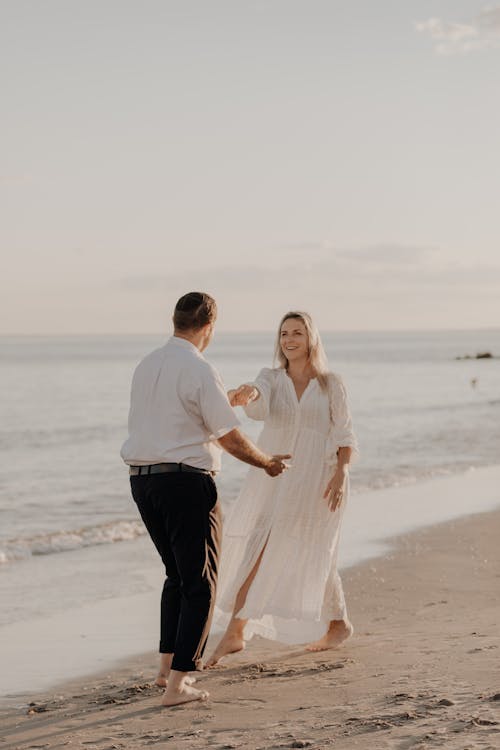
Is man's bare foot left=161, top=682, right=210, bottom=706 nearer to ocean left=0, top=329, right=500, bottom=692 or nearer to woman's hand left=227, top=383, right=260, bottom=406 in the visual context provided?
woman's hand left=227, top=383, right=260, bottom=406

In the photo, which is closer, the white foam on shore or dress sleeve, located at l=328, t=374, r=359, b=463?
dress sleeve, located at l=328, t=374, r=359, b=463

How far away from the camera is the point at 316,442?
571cm

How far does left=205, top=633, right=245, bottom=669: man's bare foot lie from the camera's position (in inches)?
220

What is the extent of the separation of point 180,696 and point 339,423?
1715 mm

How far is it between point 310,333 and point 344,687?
191cm

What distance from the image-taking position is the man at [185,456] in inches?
186

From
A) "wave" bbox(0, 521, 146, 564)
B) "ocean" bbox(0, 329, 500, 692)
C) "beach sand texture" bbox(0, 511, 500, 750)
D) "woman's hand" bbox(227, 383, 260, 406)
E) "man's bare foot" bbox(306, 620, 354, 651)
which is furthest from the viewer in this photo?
"wave" bbox(0, 521, 146, 564)

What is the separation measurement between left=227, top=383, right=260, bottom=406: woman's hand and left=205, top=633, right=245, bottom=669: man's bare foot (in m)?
1.30

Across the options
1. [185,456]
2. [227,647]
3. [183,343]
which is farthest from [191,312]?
[227,647]

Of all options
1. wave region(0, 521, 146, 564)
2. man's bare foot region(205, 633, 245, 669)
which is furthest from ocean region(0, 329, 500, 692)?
man's bare foot region(205, 633, 245, 669)

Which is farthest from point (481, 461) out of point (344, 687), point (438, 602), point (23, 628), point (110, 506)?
point (344, 687)

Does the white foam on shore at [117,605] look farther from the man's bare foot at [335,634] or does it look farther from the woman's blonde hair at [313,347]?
the woman's blonde hair at [313,347]

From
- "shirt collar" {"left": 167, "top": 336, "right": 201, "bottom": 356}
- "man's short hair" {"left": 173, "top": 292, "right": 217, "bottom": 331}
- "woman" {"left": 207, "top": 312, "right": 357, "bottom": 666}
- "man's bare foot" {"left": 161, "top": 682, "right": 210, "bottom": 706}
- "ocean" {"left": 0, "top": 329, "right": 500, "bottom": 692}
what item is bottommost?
"ocean" {"left": 0, "top": 329, "right": 500, "bottom": 692}

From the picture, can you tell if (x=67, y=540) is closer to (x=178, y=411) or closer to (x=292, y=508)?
(x=292, y=508)
